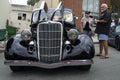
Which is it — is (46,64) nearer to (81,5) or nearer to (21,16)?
(81,5)

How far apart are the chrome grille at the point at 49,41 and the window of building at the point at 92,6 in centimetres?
2840

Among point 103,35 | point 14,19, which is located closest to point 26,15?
point 14,19

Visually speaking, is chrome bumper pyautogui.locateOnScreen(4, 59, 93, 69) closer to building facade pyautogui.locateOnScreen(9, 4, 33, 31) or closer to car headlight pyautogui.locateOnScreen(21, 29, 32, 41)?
car headlight pyautogui.locateOnScreen(21, 29, 32, 41)

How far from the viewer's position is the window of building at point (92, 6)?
37.9m

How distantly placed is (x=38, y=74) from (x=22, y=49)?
0.78 metres

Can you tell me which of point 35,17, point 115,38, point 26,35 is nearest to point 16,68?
point 26,35

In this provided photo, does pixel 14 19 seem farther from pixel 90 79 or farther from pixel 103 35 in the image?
pixel 90 79

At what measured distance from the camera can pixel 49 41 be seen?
9.56 m

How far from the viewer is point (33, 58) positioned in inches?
372

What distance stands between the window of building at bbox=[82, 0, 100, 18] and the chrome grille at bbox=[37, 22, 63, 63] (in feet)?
93.2

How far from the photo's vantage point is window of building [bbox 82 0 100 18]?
3788 centimetres

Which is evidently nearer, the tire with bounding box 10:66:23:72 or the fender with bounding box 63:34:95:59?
the fender with bounding box 63:34:95:59

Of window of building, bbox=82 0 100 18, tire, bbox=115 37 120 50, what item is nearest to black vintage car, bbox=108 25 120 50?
tire, bbox=115 37 120 50

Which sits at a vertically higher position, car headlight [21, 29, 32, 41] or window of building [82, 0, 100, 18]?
window of building [82, 0, 100, 18]
